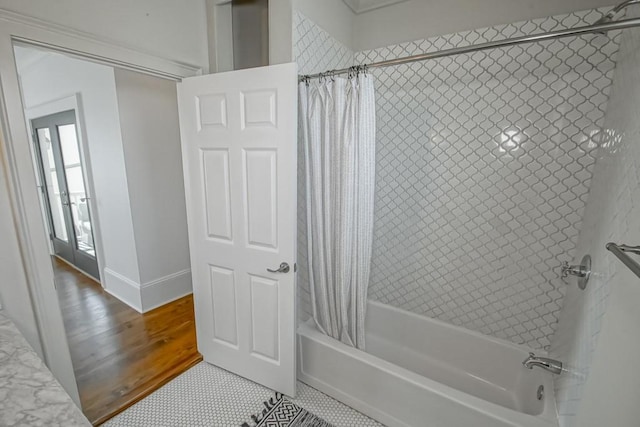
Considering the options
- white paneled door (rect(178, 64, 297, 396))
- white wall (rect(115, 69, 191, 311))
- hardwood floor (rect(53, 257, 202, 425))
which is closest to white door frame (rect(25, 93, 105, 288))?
hardwood floor (rect(53, 257, 202, 425))

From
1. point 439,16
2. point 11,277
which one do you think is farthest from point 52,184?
point 439,16

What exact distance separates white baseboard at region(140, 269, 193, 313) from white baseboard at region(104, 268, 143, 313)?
0.19ft

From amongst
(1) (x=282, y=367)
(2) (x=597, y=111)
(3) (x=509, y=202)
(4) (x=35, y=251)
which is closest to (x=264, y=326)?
(1) (x=282, y=367)

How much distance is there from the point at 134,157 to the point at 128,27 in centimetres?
134

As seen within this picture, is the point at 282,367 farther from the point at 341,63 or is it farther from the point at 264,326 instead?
the point at 341,63

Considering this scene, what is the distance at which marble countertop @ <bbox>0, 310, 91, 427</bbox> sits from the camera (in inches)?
27.1

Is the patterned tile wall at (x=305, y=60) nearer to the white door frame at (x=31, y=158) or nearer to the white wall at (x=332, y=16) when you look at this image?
the white wall at (x=332, y=16)

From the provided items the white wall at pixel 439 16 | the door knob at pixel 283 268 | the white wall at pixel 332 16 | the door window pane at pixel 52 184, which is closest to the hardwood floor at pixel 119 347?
the door knob at pixel 283 268

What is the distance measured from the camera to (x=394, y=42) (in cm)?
216

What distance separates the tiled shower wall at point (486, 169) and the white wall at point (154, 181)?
1.68 metres

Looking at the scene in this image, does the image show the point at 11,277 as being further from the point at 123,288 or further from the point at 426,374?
the point at 426,374

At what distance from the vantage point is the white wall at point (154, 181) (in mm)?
2555

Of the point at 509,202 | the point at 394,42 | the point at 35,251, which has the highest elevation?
the point at 394,42

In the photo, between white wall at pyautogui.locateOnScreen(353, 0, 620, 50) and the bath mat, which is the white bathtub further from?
white wall at pyautogui.locateOnScreen(353, 0, 620, 50)
